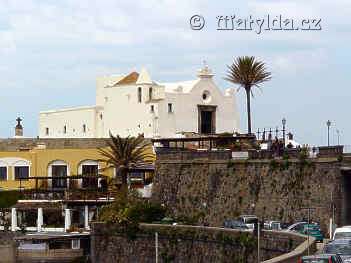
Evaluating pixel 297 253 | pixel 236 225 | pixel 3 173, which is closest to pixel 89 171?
pixel 3 173

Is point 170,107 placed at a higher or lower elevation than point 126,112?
higher

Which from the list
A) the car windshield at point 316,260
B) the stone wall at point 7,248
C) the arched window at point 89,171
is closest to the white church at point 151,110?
the arched window at point 89,171

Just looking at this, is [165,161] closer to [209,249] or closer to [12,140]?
[209,249]

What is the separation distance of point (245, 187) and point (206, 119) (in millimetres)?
40995

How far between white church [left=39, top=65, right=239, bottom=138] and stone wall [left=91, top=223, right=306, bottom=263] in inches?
1224

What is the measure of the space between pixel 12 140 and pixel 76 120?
456 inches

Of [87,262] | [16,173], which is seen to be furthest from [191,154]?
[16,173]

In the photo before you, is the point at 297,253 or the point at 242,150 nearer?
the point at 297,253

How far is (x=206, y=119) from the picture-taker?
10225 centimetres

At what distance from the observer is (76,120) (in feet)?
348

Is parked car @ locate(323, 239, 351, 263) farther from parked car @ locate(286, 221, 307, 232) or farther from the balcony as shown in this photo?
the balcony

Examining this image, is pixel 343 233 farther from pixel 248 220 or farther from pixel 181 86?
pixel 181 86

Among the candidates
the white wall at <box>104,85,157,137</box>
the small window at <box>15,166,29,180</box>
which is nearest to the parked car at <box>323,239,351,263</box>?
the small window at <box>15,166,29,180</box>

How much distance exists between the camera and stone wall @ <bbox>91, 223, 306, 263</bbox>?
152ft
